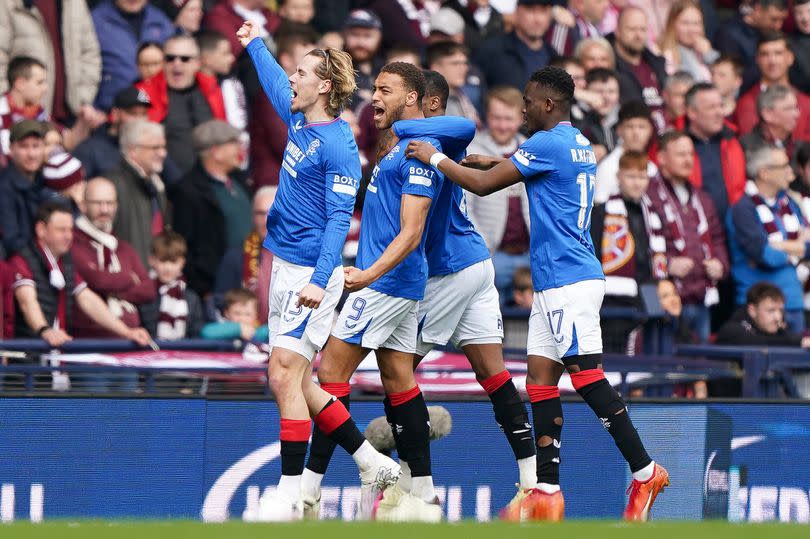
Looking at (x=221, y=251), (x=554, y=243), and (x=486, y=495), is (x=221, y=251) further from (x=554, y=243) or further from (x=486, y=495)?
(x=554, y=243)

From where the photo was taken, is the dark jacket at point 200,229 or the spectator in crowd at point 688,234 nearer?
the dark jacket at point 200,229

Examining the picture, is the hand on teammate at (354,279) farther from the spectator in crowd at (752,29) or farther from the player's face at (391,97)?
the spectator in crowd at (752,29)

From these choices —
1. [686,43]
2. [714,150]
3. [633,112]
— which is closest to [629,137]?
[633,112]

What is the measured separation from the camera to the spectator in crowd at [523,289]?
1378 centimetres

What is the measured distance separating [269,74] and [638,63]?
308 inches

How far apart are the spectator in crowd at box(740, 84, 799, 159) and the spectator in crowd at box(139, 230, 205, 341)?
259 inches

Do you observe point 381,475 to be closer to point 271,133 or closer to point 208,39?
point 271,133

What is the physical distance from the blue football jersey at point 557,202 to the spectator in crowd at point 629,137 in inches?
214

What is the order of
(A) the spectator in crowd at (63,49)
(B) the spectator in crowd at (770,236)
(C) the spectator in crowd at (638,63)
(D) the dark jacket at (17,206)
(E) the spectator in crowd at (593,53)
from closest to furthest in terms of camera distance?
1. (D) the dark jacket at (17,206)
2. (A) the spectator in crowd at (63,49)
3. (B) the spectator in crowd at (770,236)
4. (E) the spectator in crowd at (593,53)
5. (C) the spectator in crowd at (638,63)

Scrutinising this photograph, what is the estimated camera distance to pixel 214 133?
45.4 feet

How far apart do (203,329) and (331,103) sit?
3.91m

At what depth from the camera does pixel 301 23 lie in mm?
14859

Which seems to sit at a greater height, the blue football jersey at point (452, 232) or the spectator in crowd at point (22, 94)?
the spectator in crowd at point (22, 94)

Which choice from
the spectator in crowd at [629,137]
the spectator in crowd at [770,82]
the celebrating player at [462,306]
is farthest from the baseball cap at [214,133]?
the spectator in crowd at [770,82]
